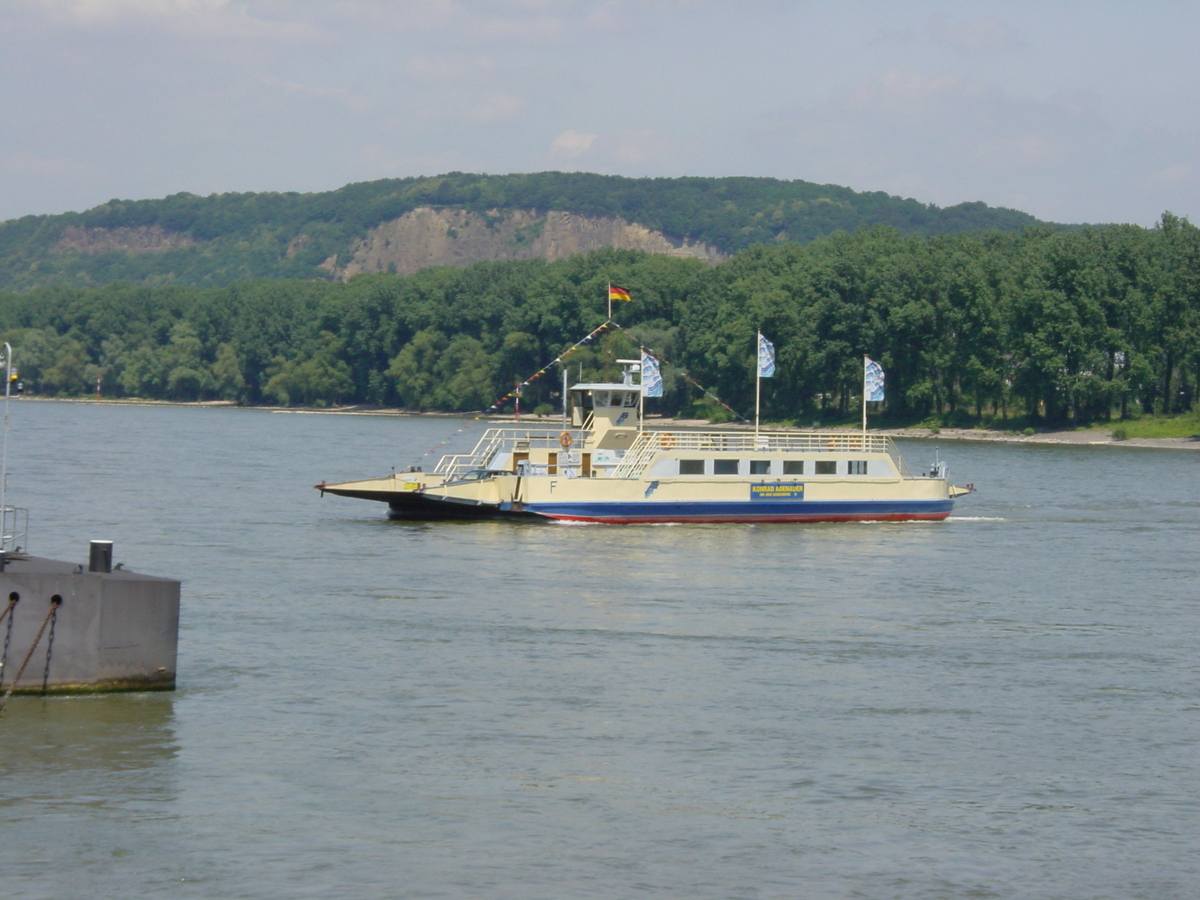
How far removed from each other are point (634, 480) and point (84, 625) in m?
33.7

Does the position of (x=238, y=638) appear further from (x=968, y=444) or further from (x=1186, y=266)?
(x=1186, y=266)

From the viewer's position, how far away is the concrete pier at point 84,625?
21.8 meters

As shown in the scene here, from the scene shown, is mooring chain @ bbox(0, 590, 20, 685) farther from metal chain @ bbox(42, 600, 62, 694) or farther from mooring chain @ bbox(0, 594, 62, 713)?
metal chain @ bbox(42, 600, 62, 694)

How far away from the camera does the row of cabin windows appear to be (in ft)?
182

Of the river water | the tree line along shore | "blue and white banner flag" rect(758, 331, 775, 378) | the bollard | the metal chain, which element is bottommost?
the river water

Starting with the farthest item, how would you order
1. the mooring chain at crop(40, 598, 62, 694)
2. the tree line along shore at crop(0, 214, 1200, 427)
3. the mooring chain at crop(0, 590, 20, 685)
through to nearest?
the tree line along shore at crop(0, 214, 1200, 427), the mooring chain at crop(40, 598, 62, 694), the mooring chain at crop(0, 590, 20, 685)

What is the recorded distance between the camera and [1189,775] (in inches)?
869

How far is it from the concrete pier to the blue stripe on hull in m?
31.2

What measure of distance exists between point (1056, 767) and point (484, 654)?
11449 mm

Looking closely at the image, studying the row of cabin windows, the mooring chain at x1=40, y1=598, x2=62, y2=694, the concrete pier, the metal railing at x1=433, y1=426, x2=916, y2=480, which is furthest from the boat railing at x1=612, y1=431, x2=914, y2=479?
the mooring chain at x1=40, y1=598, x2=62, y2=694

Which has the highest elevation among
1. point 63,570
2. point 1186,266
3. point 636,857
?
point 1186,266

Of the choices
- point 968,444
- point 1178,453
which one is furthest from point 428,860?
point 968,444

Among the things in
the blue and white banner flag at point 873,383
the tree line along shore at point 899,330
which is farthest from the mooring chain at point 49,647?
the tree line along shore at point 899,330

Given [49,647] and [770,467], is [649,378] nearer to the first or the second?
[770,467]
